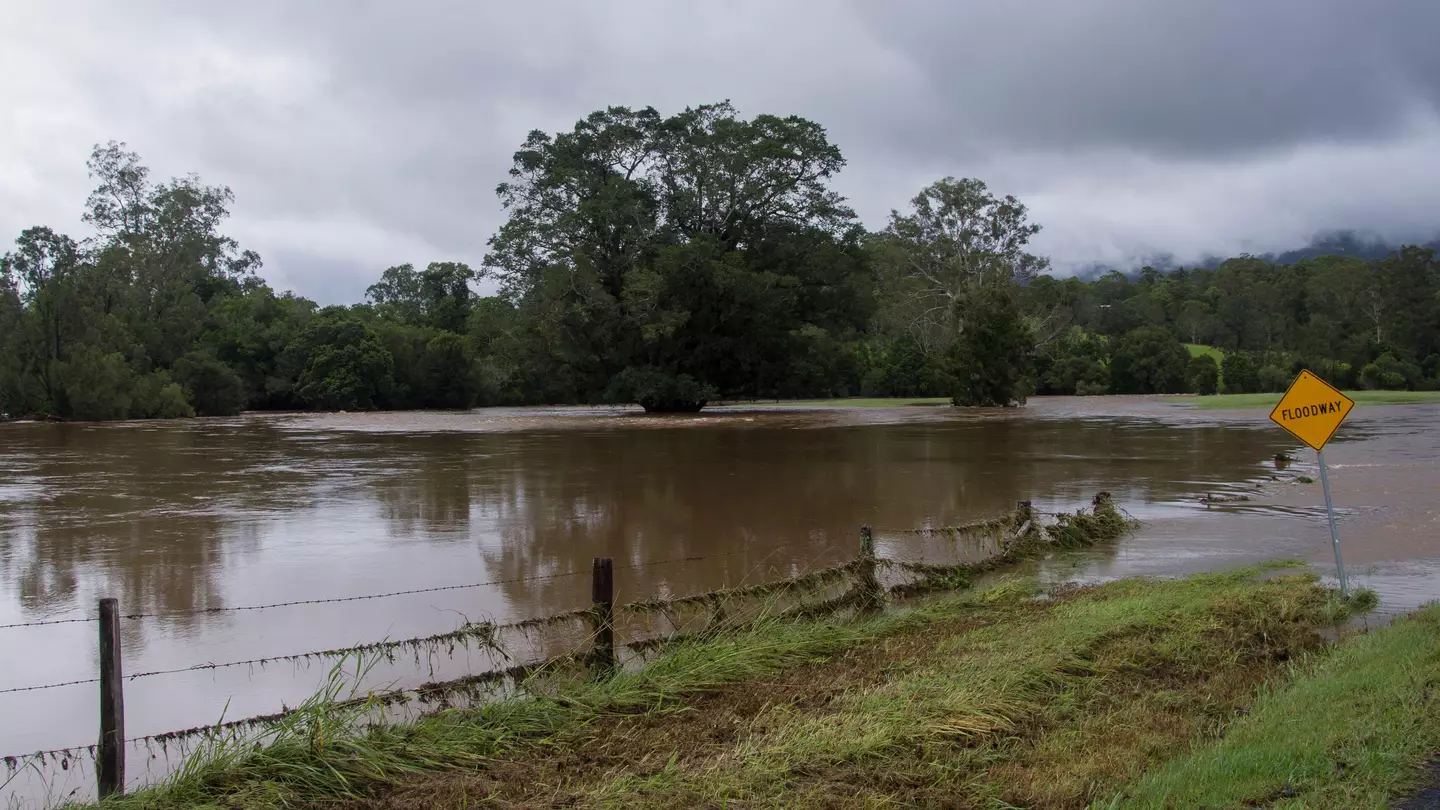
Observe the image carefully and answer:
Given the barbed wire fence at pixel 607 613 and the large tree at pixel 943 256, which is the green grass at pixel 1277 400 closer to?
the large tree at pixel 943 256

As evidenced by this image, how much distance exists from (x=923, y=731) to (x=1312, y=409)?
675 cm

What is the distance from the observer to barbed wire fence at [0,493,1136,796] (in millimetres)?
6328

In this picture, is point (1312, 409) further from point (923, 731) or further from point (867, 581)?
point (923, 731)

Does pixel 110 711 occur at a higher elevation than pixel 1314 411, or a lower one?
lower

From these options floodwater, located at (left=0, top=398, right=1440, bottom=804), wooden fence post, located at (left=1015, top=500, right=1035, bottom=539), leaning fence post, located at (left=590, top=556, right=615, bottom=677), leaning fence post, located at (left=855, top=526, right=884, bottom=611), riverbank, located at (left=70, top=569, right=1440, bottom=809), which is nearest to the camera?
riverbank, located at (left=70, top=569, right=1440, bottom=809)

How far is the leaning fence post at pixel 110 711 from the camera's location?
5348 mm

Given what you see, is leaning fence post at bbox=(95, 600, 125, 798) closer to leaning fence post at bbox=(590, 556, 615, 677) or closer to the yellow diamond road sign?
leaning fence post at bbox=(590, 556, 615, 677)

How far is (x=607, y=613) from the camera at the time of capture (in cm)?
722

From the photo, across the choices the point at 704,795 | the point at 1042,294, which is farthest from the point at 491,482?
the point at 1042,294

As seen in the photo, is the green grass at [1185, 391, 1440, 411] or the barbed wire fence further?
the green grass at [1185, 391, 1440, 411]

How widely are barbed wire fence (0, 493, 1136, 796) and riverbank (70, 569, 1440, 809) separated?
44 cm

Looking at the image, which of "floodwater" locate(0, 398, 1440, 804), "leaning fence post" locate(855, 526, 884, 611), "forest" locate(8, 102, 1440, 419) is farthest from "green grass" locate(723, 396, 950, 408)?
"leaning fence post" locate(855, 526, 884, 611)

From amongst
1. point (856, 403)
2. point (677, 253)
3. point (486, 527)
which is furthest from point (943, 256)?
point (486, 527)

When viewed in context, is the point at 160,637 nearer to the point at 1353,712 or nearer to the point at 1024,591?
the point at 1024,591
